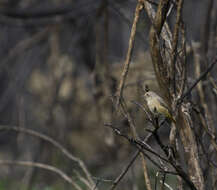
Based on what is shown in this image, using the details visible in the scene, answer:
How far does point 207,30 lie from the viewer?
3203 millimetres

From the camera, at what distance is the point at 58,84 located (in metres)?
4.77

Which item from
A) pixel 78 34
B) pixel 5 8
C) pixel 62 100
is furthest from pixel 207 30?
pixel 62 100

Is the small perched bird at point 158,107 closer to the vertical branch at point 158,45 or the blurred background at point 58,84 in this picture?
the vertical branch at point 158,45

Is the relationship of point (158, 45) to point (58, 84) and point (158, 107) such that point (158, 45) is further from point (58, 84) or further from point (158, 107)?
point (58, 84)

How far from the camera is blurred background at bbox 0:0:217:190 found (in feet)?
17.2

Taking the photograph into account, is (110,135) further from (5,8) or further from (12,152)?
(12,152)

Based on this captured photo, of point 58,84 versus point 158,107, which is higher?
point 58,84

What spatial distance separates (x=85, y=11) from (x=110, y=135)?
6.32 ft

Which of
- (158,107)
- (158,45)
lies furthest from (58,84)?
(158,45)

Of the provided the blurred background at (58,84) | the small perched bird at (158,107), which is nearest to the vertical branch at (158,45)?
the small perched bird at (158,107)

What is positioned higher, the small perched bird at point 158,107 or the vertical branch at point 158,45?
the vertical branch at point 158,45

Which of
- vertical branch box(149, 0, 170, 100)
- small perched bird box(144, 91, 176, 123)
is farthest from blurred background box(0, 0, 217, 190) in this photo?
vertical branch box(149, 0, 170, 100)

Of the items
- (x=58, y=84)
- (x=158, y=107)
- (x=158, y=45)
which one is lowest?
(x=158, y=107)

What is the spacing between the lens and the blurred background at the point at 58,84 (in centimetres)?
523
